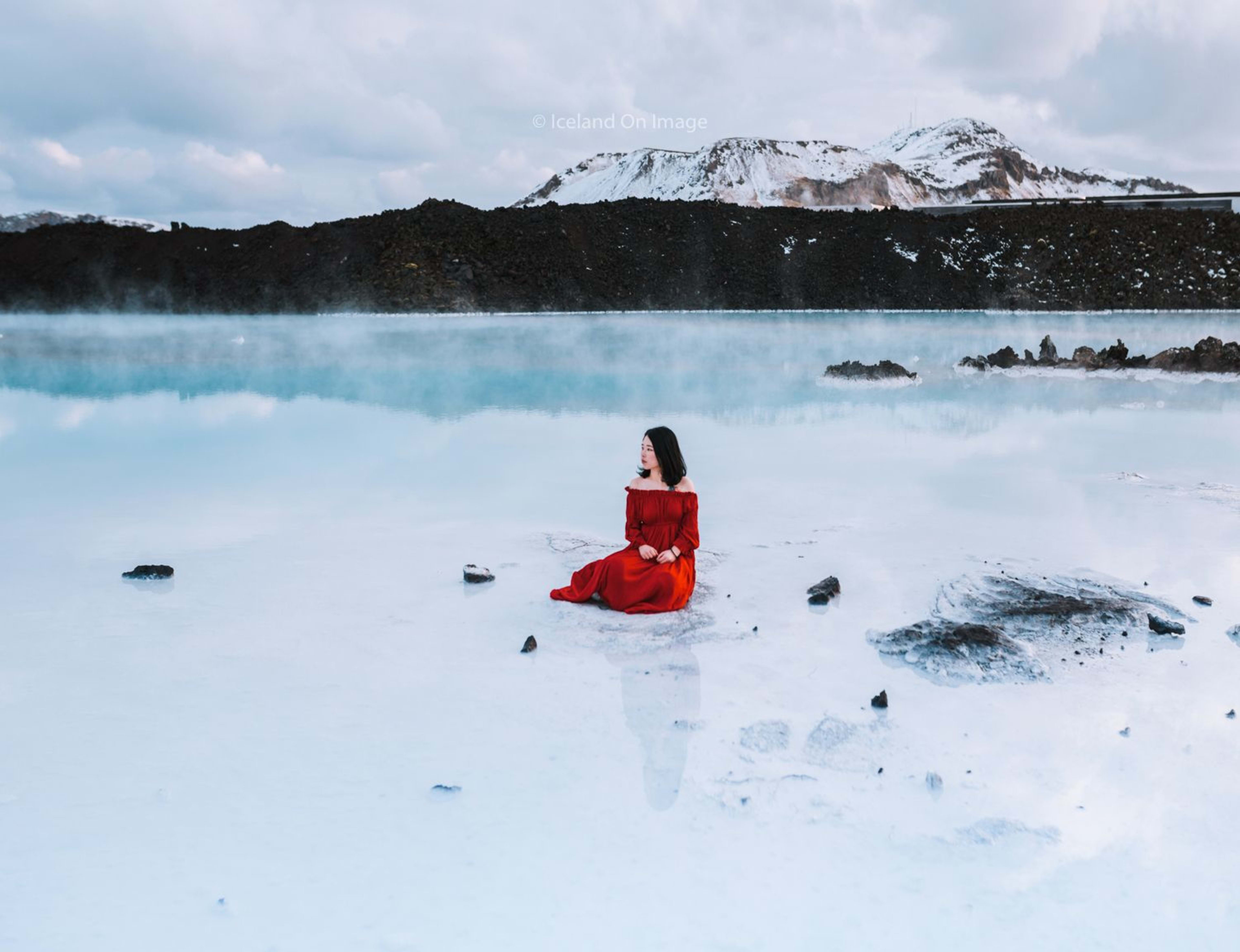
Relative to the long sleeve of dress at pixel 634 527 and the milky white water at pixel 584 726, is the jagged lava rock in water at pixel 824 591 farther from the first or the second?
the long sleeve of dress at pixel 634 527

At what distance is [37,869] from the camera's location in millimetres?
2803

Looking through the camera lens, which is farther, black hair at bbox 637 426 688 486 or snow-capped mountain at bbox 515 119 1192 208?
snow-capped mountain at bbox 515 119 1192 208

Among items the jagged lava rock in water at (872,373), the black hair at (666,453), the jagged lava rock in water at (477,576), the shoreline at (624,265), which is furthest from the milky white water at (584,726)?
the shoreline at (624,265)

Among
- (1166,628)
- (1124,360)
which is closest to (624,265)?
(1124,360)

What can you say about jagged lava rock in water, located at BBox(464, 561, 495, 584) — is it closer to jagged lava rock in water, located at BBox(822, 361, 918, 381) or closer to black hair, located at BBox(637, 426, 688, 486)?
black hair, located at BBox(637, 426, 688, 486)

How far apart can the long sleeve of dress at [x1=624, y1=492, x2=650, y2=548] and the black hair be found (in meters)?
0.25

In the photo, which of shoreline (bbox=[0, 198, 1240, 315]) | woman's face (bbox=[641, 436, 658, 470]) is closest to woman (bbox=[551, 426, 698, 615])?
woman's face (bbox=[641, 436, 658, 470])

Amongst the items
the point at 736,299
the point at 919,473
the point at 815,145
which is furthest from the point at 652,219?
the point at 815,145

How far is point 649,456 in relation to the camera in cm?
476

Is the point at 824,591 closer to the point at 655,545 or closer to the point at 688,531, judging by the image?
the point at 688,531

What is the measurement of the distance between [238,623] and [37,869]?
80.8 inches

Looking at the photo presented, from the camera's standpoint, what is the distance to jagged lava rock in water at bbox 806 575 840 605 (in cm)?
504

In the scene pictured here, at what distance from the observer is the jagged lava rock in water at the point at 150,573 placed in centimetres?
559

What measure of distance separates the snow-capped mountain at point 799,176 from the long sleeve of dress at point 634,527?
12695 cm
